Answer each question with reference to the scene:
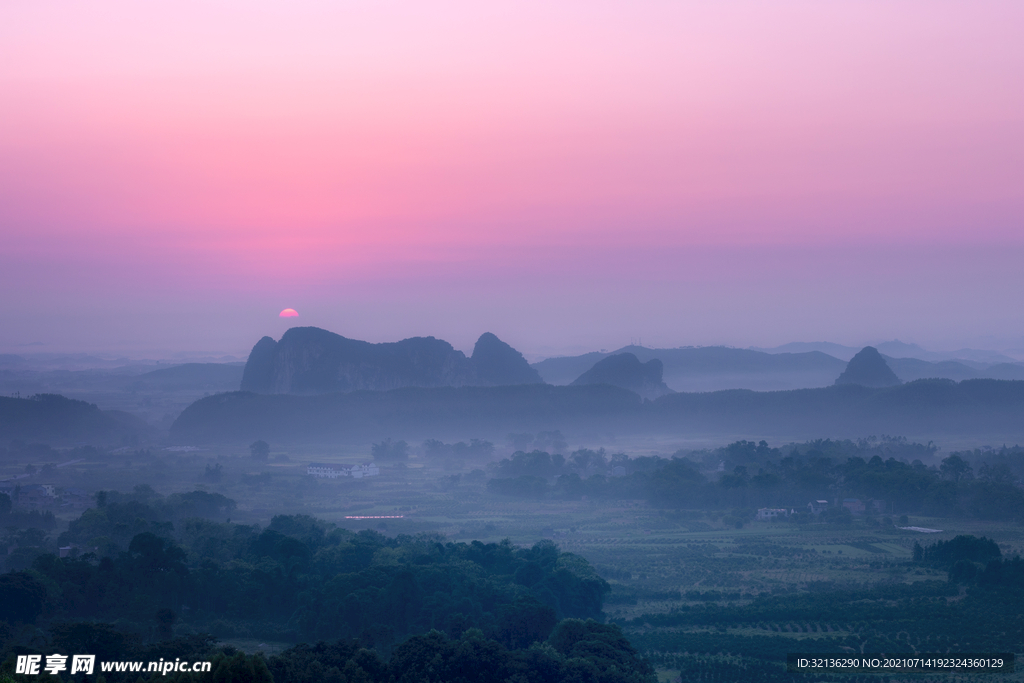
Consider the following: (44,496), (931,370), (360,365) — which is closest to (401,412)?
(360,365)

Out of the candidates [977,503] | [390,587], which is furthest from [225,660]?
Answer: [977,503]

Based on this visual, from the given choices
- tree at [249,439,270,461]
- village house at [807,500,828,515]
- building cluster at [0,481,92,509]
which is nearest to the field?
building cluster at [0,481,92,509]

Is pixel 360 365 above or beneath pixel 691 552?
above

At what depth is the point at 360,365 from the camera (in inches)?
5477

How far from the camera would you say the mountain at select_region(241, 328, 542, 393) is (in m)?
136

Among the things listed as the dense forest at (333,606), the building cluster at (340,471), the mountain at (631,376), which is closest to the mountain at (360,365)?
the mountain at (631,376)

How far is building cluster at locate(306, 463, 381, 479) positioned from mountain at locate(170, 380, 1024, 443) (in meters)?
29.6

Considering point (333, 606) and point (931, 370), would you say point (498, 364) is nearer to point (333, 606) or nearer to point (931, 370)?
point (931, 370)

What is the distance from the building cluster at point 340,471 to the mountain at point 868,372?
10190 centimetres

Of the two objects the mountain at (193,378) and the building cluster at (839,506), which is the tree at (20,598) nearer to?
the building cluster at (839,506)

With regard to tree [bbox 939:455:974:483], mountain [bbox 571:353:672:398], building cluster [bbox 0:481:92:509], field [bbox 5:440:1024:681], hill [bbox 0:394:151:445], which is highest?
mountain [bbox 571:353:672:398]

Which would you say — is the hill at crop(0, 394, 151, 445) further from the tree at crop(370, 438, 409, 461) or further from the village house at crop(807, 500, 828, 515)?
the village house at crop(807, 500, 828, 515)

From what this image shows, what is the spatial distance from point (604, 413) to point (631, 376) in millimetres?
30560

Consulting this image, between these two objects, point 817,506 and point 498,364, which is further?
point 498,364
